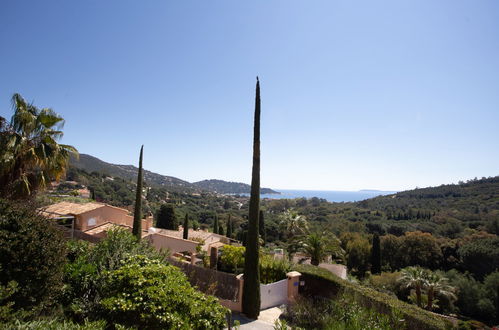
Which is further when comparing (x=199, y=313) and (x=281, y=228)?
(x=281, y=228)

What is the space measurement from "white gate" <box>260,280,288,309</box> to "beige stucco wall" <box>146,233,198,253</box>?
7.08 metres

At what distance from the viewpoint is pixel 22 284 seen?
3754mm

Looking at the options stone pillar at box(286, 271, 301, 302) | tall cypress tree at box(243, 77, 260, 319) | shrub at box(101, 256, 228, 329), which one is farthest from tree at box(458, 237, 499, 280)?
shrub at box(101, 256, 228, 329)

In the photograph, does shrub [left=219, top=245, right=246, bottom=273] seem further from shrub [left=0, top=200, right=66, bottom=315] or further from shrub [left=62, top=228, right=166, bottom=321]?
shrub [left=0, top=200, right=66, bottom=315]

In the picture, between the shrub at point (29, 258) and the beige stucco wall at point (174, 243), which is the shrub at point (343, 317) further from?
the beige stucco wall at point (174, 243)

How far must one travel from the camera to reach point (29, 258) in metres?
3.86

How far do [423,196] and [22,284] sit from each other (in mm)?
96354

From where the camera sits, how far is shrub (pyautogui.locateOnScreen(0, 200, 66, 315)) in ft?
12.0

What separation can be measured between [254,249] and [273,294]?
2.20 metres

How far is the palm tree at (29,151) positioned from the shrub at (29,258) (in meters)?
4.58

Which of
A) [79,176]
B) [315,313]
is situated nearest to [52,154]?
[315,313]

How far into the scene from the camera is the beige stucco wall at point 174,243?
16.4 meters

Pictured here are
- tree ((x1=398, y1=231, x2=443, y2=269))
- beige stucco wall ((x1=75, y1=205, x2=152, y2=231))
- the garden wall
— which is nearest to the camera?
the garden wall

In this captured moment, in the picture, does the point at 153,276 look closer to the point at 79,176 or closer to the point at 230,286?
the point at 230,286
